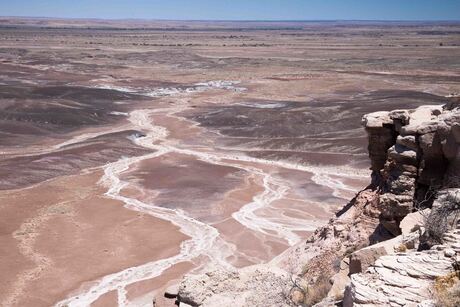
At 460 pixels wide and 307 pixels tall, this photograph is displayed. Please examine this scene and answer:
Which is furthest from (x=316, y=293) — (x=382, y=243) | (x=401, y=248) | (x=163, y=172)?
(x=163, y=172)

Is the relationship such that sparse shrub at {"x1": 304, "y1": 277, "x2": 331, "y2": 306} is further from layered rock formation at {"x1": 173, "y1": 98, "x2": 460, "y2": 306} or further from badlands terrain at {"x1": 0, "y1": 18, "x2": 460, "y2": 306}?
badlands terrain at {"x1": 0, "y1": 18, "x2": 460, "y2": 306}

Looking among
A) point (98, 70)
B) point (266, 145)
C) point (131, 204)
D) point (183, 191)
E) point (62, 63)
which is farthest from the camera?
point (62, 63)

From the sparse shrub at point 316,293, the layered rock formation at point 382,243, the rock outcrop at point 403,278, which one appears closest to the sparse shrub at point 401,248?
the layered rock formation at point 382,243

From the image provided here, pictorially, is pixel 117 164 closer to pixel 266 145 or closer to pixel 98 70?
pixel 266 145

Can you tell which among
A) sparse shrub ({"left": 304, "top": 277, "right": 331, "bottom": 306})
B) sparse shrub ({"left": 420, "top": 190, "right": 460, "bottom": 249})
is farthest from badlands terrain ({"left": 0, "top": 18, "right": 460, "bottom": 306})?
sparse shrub ({"left": 420, "top": 190, "right": 460, "bottom": 249})

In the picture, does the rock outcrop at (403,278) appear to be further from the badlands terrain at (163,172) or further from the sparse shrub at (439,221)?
the badlands terrain at (163,172)

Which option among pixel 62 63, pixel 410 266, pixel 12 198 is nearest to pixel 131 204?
pixel 12 198
